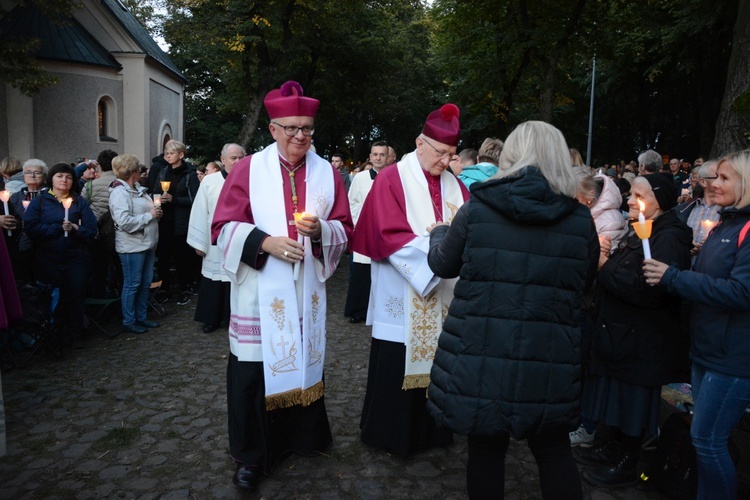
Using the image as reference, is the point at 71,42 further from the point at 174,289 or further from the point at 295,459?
the point at 295,459

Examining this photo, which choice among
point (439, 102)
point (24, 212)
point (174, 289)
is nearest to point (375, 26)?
point (439, 102)

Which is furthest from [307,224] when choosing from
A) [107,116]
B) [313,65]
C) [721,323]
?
[313,65]

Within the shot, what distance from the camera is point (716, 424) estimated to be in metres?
3.07

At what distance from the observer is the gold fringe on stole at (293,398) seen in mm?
3686

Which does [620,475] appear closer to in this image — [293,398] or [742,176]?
[742,176]

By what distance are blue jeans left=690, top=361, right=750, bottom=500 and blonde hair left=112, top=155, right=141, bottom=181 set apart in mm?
6058

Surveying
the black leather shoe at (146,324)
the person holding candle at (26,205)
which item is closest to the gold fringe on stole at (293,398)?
the person holding candle at (26,205)

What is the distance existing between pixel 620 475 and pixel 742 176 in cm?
196

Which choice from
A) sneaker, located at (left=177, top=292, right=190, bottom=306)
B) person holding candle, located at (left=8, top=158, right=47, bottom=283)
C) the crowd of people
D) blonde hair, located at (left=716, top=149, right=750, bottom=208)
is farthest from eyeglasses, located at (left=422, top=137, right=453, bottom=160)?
sneaker, located at (left=177, top=292, right=190, bottom=306)

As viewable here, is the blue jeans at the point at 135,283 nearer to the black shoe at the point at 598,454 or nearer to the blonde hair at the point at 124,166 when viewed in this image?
the blonde hair at the point at 124,166

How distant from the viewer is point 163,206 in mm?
8562

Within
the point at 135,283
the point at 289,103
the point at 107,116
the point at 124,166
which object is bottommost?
the point at 135,283

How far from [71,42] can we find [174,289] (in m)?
15.7

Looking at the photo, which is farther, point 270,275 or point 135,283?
point 135,283
